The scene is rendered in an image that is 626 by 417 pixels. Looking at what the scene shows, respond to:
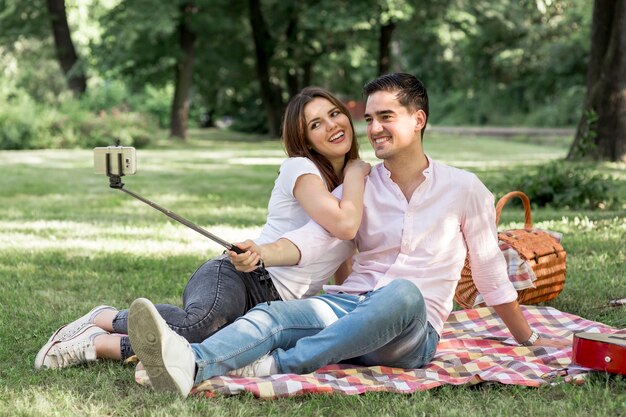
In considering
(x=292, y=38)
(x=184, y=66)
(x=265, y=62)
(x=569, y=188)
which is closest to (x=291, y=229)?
(x=569, y=188)

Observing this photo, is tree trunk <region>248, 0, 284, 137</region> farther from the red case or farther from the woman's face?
the red case

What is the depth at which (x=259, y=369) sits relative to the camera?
10.6ft

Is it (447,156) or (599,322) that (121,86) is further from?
(599,322)

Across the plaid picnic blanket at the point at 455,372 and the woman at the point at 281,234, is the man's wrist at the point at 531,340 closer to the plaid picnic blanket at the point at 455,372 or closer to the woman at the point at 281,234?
the plaid picnic blanket at the point at 455,372

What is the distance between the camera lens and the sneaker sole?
2848 mm

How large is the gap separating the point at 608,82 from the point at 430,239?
29.8 feet

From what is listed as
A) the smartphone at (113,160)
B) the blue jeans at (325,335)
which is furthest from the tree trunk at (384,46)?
the smartphone at (113,160)

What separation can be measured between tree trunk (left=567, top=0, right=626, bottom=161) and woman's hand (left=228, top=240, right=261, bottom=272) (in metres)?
8.96

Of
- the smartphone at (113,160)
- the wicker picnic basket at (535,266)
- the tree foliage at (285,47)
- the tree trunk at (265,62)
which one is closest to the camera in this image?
the smartphone at (113,160)

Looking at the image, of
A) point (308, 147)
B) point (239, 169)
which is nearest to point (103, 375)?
point (308, 147)

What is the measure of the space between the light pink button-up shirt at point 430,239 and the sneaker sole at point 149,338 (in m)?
0.78

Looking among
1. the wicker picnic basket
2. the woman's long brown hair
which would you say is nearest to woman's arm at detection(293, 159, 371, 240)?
the woman's long brown hair

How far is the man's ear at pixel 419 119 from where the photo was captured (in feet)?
11.3

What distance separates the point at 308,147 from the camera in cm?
366
